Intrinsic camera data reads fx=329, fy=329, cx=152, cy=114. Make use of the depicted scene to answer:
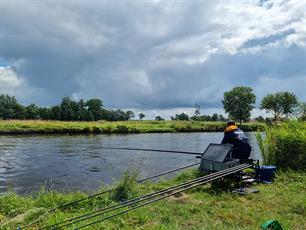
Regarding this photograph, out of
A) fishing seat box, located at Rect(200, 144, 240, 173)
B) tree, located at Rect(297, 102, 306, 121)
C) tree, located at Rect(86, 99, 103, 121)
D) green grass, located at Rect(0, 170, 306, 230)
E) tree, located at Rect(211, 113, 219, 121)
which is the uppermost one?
tree, located at Rect(86, 99, 103, 121)

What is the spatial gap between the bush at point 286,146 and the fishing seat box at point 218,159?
122 inches

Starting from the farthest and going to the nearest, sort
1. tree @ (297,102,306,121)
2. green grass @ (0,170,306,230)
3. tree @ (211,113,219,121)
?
tree @ (211,113,219,121) < tree @ (297,102,306,121) < green grass @ (0,170,306,230)

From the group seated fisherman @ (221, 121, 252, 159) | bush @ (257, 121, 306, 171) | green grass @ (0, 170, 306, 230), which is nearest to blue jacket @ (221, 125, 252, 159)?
seated fisherman @ (221, 121, 252, 159)

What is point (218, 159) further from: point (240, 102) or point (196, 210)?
point (240, 102)

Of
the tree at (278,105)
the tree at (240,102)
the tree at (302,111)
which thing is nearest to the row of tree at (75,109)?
the tree at (240,102)

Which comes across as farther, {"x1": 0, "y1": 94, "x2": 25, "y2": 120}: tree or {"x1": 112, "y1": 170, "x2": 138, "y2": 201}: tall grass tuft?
{"x1": 0, "y1": 94, "x2": 25, "y2": 120}: tree

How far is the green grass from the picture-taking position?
543 cm

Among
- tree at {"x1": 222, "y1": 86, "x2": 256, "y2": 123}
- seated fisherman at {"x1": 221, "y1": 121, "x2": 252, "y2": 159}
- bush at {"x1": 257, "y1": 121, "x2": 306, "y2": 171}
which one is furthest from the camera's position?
tree at {"x1": 222, "y1": 86, "x2": 256, "y2": 123}

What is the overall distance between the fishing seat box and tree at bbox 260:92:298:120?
5775mm

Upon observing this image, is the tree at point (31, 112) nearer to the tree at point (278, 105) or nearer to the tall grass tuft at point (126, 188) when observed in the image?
the tree at point (278, 105)

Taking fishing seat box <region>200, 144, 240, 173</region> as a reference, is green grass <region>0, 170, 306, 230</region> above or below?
below

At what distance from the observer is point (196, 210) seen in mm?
6246

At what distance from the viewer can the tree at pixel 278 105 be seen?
47.0ft

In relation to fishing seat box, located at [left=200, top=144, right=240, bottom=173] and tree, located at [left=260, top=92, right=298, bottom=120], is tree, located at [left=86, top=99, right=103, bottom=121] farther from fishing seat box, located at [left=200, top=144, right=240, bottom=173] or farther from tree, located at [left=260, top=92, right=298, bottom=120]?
fishing seat box, located at [left=200, top=144, right=240, bottom=173]
